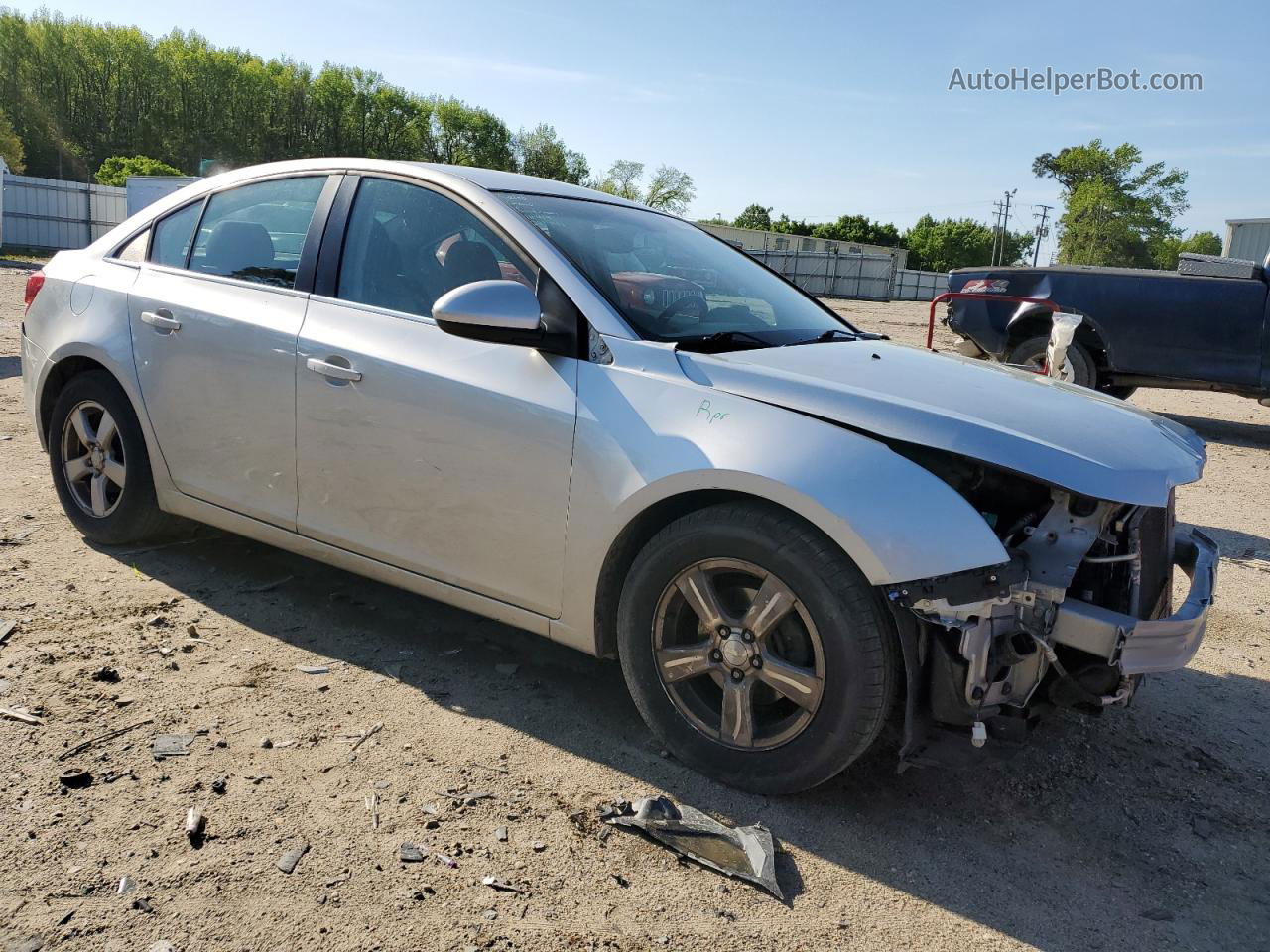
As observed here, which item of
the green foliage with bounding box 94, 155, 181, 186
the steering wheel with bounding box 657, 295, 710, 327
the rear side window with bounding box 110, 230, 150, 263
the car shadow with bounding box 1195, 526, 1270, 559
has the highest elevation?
the green foliage with bounding box 94, 155, 181, 186

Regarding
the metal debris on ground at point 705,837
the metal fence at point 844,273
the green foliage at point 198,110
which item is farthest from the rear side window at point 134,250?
the green foliage at point 198,110

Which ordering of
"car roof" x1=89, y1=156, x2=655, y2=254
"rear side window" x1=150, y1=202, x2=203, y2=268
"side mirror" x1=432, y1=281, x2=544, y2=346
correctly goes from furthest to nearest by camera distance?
"rear side window" x1=150, y1=202, x2=203, y2=268, "car roof" x1=89, y1=156, x2=655, y2=254, "side mirror" x1=432, y1=281, x2=544, y2=346

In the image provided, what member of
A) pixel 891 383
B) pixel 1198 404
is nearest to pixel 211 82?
pixel 1198 404

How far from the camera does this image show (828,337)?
3.69 m

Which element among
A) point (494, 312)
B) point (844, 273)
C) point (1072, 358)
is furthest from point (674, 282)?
point (844, 273)

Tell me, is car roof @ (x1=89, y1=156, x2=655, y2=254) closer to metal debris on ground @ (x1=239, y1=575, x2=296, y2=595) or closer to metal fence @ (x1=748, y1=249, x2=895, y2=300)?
metal debris on ground @ (x1=239, y1=575, x2=296, y2=595)

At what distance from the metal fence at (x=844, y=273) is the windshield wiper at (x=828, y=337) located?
137ft

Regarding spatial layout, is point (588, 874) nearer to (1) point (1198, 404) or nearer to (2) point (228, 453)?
(2) point (228, 453)

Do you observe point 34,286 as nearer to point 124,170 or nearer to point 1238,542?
point 1238,542

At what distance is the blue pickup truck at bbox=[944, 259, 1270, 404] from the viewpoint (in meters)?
9.16

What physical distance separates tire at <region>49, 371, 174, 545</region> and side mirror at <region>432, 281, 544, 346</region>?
6.41 ft

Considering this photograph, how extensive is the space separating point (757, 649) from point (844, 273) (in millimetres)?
45418

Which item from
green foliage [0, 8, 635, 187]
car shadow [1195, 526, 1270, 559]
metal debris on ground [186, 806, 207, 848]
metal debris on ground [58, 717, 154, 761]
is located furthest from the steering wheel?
green foliage [0, 8, 635, 187]

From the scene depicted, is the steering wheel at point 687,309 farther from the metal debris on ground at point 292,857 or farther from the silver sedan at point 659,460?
the metal debris on ground at point 292,857
